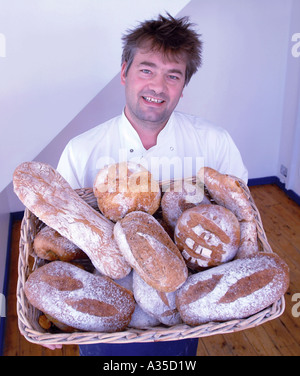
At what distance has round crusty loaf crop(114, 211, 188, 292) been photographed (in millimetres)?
779

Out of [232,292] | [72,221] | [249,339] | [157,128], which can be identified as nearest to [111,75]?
[157,128]

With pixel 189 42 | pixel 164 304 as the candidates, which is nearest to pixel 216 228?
pixel 164 304

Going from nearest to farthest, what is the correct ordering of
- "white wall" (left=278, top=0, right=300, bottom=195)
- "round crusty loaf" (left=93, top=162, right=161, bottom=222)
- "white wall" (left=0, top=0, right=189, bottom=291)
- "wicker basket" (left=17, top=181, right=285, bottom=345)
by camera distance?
"wicker basket" (left=17, top=181, right=285, bottom=345) < "round crusty loaf" (left=93, top=162, right=161, bottom=222) < "white wall" (left=0, top=0, right=189, bottom=291) < "white wall" (left=278, top=0, right=300, bottom=195)

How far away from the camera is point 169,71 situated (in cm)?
129

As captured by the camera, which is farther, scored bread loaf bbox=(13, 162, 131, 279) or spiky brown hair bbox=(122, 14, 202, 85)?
spiky brown hair bbox=(122, 14, 202, 85)

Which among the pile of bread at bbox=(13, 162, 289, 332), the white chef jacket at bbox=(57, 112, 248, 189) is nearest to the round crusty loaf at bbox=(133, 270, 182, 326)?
the pile of bread at bbox=(13, 162, 289, 332)

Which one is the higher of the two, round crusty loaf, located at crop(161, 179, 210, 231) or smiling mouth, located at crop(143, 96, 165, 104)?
smiling mouth, located at crop(143, 96, 165, 104)

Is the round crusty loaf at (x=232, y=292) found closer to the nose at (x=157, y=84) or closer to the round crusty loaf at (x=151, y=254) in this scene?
the round crusty loaf at (x=151, y=254)

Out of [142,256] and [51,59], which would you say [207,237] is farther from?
[51,59]

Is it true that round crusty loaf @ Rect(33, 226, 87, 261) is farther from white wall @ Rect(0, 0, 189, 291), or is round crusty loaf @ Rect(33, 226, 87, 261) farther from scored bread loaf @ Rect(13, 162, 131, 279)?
white wall @ Rect(0, 0, 189, 291)

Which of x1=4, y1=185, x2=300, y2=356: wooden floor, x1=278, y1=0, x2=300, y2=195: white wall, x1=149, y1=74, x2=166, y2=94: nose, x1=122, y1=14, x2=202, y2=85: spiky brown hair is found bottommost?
x1=4, y1=185, x2=300, y2=356: wooden floor

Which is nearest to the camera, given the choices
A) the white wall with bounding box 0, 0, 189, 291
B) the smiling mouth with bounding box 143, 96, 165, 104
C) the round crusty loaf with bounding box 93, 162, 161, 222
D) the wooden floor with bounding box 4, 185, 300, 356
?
the round crusty loaf with bounding box 93, 162, 161, 222

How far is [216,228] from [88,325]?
39 centimetres
